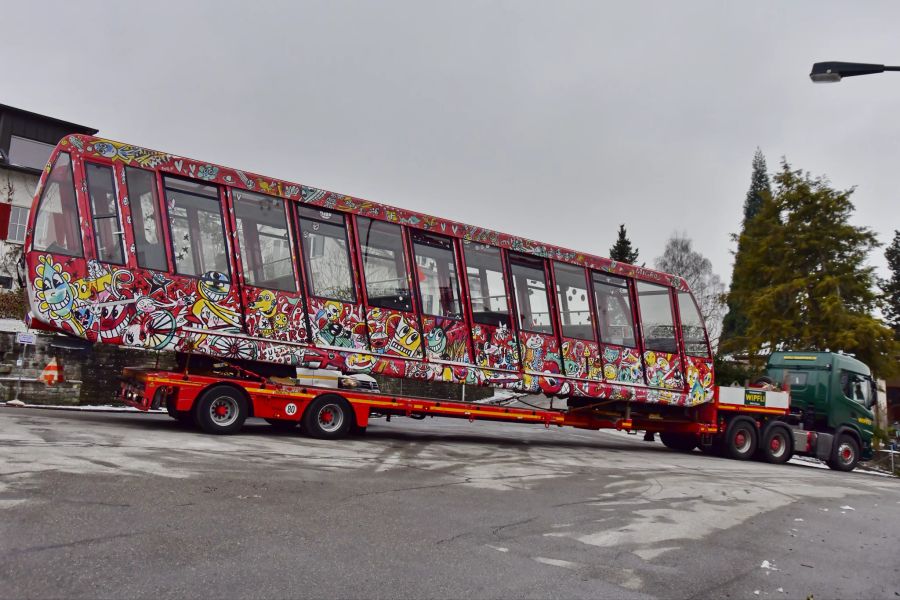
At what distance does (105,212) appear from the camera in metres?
9.40

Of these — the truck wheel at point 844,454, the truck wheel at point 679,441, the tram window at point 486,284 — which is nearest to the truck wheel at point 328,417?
the tram window at point 486,284

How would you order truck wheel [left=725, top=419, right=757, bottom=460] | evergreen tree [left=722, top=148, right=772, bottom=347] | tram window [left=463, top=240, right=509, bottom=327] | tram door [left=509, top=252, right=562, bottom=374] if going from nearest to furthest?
1. tram window [left=463, top=240, right=509, bottom=327]
2. tram door [left=509, top=252, right=562, bottom=374]
3. truck wheel [left=725, top=419, right=757, bottom=460]
4. evergreen tree [left=722, top=148, right=772, bottom=347]

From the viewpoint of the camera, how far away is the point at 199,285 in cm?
991

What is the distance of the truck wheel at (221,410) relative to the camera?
1016cm

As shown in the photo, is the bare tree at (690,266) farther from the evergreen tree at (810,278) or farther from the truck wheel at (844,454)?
the truck wheel at (844,454)

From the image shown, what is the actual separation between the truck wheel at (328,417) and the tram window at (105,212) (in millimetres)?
3563

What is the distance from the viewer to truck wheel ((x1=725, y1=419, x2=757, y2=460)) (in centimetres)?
1545

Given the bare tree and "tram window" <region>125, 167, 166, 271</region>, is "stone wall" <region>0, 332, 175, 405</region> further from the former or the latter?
the bare tree

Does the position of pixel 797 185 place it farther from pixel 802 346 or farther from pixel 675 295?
pixel 675 295

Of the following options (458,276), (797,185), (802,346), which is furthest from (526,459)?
(797,185)

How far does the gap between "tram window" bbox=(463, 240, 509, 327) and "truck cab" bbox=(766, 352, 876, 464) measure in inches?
352

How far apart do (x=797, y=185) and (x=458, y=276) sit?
80.9 feet

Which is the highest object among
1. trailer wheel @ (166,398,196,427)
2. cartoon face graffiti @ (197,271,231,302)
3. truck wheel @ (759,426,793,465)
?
cartoon face graffiti @ (197,271,231,302)

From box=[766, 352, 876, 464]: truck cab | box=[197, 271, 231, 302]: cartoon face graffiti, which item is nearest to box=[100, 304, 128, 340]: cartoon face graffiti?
box=[197, 271, 231, 302]: cartoon face graffiti
